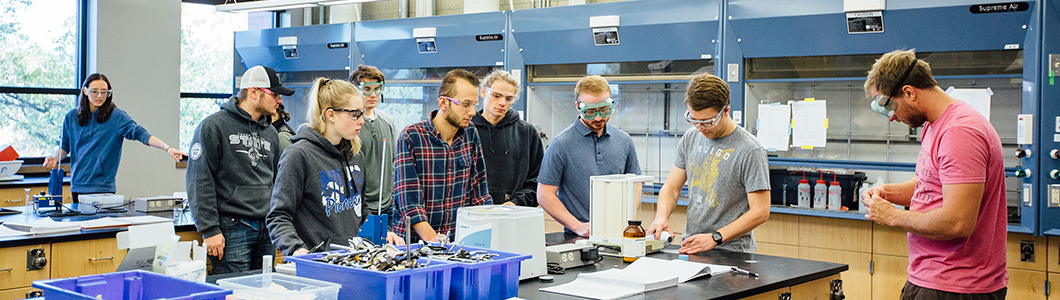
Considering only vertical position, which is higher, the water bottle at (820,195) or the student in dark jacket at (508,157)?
the student in dark jacket at (508,157)

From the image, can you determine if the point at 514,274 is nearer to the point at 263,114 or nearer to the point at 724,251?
the point at 724,251

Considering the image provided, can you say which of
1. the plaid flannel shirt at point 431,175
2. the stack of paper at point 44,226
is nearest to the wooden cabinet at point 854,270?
the plaid flannel shirt at point 431,175

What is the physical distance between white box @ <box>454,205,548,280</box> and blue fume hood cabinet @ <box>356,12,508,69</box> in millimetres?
3288

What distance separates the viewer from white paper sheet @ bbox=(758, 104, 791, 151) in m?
4.47

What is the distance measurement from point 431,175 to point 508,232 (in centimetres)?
60

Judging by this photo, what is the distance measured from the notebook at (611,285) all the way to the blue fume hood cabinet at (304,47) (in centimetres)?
445

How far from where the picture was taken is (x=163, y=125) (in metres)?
6.34

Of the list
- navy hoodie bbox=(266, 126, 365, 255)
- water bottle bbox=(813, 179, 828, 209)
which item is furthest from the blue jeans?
water bottle bbox=(813, 179, 828, 209)

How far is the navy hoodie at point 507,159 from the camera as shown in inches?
126

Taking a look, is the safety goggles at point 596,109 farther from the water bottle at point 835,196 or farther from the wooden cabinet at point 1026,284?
the wooden cabinet at point 1026,284

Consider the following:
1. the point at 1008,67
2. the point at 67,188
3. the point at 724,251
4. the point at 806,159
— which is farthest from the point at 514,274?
the point at 67,188

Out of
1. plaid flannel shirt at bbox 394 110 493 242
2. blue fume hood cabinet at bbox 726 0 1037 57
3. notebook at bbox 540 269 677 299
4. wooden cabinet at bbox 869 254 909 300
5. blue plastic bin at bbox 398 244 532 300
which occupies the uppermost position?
blue fume hood cabinet at bbox 726 0 1037 57

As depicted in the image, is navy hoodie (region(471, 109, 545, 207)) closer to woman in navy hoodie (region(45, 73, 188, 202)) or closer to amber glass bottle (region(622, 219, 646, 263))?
amber glass bottle (region(622, 219, 646, 263))

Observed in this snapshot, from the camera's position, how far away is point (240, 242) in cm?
317
